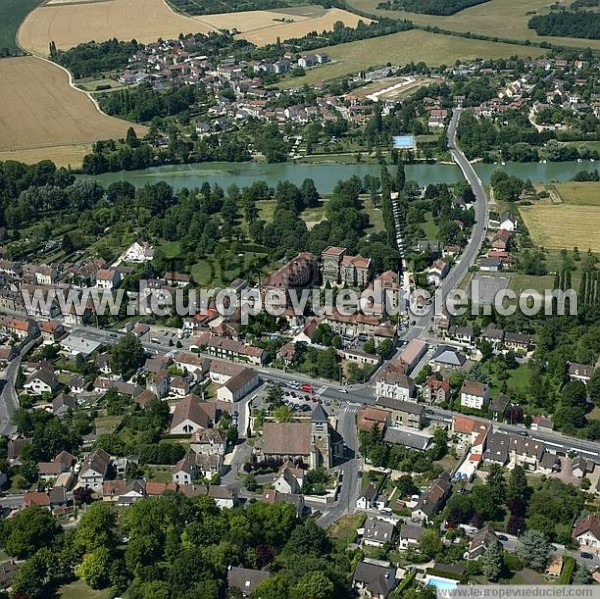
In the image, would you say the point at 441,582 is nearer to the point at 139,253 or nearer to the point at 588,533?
the point at 588,533

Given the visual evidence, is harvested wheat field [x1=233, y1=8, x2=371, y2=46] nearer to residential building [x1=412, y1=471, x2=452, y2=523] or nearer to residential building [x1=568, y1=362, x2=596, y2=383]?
residential building [x1=568, y1=362, x2=596, y2=383]

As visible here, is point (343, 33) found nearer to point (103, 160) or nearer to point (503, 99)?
point (503, 99)

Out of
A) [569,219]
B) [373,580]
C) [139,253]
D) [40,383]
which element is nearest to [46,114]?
[139,253]

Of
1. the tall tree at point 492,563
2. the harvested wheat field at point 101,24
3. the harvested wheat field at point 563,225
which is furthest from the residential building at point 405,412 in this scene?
the harvested wheat field at point 101,24

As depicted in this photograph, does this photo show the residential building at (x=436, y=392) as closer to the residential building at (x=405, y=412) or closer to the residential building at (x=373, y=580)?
the residential building at (x=405, y=412)

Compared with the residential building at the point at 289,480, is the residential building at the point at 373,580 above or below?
below
